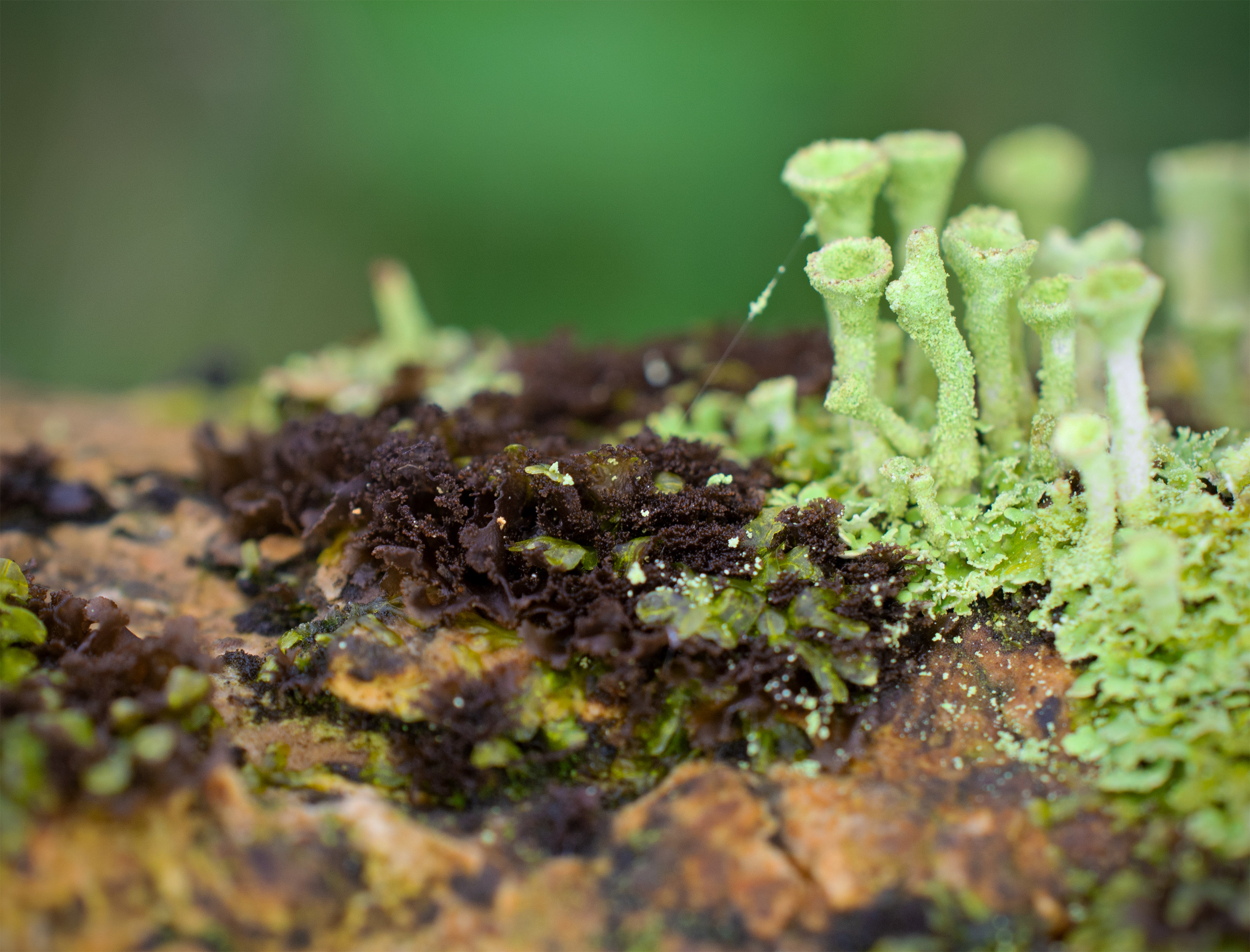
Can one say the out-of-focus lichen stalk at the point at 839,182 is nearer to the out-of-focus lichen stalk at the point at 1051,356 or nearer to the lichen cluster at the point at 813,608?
the lichen cluster at the point at 813,608

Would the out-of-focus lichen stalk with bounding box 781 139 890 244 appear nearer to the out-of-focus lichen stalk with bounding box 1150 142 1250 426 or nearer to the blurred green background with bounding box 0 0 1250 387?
the out-of-focus lichen stalk with bounding box 1150 142 1250 426

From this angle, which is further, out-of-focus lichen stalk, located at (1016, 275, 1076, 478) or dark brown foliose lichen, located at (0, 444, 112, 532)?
dark brown foliose lichen, located at (0, 444, 112, 532)

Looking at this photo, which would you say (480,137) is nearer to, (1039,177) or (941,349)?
(1039,177)

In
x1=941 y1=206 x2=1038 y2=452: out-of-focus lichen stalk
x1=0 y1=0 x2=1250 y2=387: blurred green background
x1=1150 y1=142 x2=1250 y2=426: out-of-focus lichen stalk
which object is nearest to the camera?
x1=941 y1=206 x2=1038 y2=452: out-of-focus lichen stalk

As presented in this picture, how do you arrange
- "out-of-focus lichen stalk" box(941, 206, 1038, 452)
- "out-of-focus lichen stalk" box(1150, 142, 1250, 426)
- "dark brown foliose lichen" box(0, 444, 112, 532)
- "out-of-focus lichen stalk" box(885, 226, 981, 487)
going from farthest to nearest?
"out-of-focus lichen stalk" box(1150, 142, 1250, 426) → "dark brown foliose lichen" box(0, 444, 112, 532) → "out-of-focus lichen stalk" box(941, 206, 1038, 452) → "out-of-focus lichen stalk" box(885, 226, 981, 487)

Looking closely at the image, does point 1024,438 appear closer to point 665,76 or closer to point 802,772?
point 802,772

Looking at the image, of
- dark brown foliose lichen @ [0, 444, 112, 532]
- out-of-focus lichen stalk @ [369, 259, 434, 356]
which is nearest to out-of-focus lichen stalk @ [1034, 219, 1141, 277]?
out-of-focus lichen stalk @ [369, 259, 434, 356]

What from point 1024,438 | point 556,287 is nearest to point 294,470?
point 1024,438
